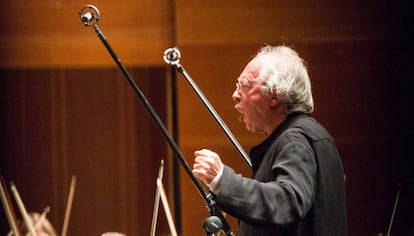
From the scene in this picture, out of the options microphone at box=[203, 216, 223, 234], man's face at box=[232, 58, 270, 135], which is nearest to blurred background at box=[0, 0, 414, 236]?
man's face at box=[232, 58, 270, 135]

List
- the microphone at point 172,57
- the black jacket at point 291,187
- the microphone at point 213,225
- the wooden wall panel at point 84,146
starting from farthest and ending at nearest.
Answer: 1. the wooden wall panel at point 84,146
2. the microphone at point 172,57
3. the microphone at point 213,225
4. the black jacket at point 291,187

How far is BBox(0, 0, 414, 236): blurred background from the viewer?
124 inches

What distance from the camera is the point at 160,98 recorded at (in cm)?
324

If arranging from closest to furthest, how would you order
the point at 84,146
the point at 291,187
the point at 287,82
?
the point at 291,187
the point at 287,82
the point at 84,146

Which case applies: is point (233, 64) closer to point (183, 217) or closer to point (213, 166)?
point (183, 217)

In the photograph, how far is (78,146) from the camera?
3.18m

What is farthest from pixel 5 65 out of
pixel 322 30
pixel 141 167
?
pixel 322 30

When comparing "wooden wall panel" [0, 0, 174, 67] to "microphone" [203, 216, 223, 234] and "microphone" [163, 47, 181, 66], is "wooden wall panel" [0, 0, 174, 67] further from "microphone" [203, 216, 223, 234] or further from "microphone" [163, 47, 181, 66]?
"microphone" [203, 216, 223, 234]

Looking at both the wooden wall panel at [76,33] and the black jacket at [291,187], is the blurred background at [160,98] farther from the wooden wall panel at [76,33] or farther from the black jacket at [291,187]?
the black jacket at [291,187]

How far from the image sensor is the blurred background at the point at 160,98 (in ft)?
10.4

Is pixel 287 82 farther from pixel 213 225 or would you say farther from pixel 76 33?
pixel 76 33

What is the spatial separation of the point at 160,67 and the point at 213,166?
1.68m

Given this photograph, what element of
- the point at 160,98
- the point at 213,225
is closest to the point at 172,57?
the point at 213,225

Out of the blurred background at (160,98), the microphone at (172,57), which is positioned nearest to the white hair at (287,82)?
the microphone at (172,57)
